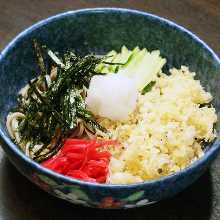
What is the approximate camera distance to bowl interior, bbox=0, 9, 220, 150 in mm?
1370

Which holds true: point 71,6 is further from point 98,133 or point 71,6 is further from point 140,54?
point 98,133

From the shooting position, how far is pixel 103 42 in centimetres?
156

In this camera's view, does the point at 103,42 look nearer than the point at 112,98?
No

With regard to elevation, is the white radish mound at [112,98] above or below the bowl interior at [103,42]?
below

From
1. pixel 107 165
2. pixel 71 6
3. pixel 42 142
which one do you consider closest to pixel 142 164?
pixel 107 165

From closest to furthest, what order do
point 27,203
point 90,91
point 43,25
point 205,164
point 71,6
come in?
point 205,164
point 27,203
point 90,91
point 43,25
point 71,6

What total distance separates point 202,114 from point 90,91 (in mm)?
305

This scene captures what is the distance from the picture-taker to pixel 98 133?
4.24ft

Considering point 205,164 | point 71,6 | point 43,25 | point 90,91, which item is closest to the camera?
point 205,164

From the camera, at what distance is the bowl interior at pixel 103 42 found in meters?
1.37

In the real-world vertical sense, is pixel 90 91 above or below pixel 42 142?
above

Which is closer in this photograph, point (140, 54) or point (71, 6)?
point (140, 54)

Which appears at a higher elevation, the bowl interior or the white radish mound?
the bowl interior

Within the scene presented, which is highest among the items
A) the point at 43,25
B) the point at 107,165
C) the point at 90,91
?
the point at 43,25
